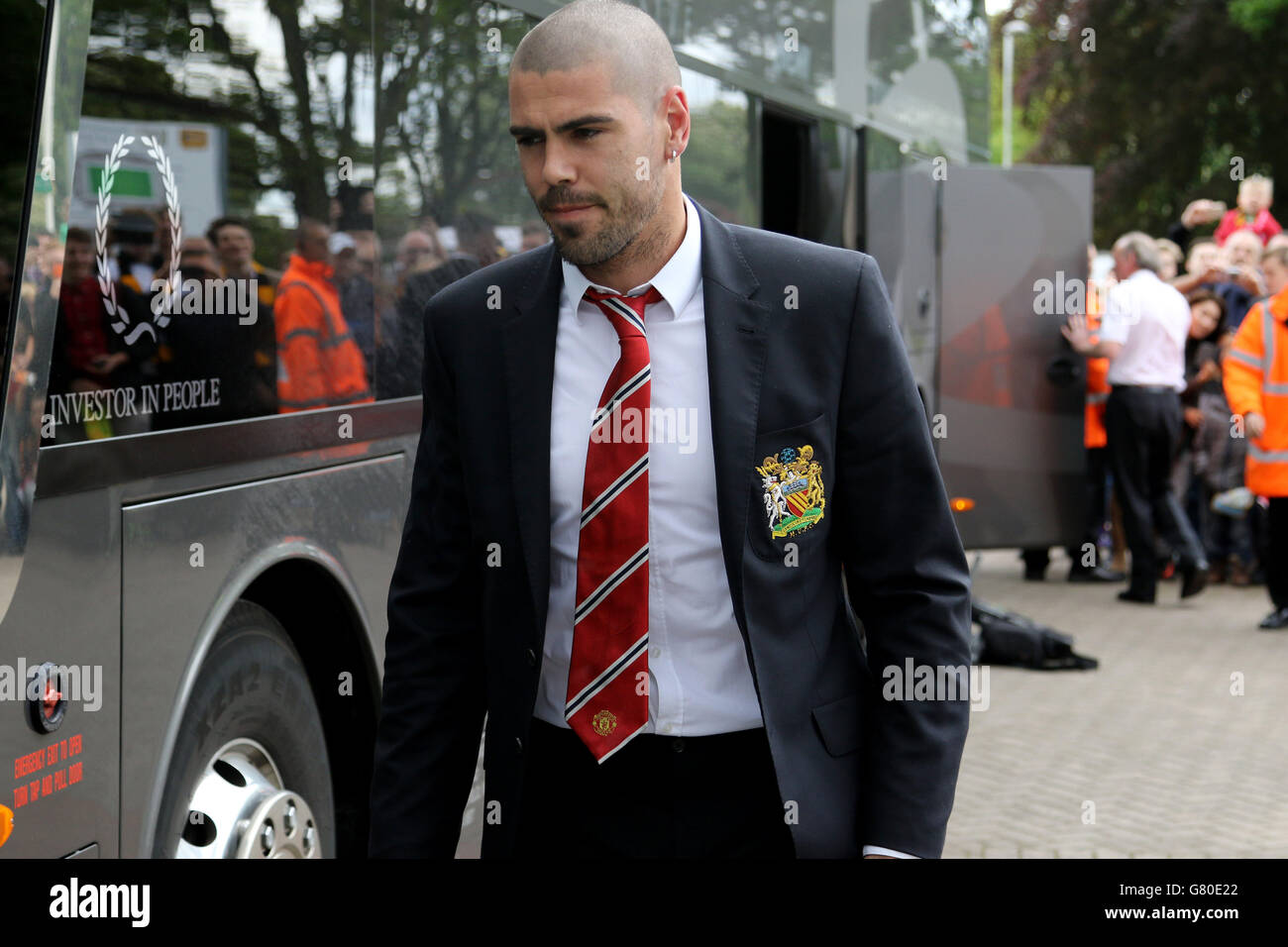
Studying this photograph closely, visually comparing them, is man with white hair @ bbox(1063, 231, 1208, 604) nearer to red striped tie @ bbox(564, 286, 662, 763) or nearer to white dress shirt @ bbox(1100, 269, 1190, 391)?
white dress shirt @ bbox(1100, 269, 1190, 391)

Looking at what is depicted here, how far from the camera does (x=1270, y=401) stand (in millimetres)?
10211

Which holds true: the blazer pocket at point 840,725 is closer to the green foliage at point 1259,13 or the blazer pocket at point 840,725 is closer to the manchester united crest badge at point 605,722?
the manchester united crest badge at point 605,722

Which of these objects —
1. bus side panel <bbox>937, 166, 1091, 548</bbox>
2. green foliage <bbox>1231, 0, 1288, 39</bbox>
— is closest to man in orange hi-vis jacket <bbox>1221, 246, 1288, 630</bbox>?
bus side panel <bbox>937, 166, 1091, 548</bbox>

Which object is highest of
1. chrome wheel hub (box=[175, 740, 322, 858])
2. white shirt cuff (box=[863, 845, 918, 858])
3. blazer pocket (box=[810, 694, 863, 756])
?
blazer pocket (box=[810, 694, 863, 756])

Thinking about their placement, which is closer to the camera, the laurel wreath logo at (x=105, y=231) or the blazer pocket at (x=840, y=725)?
the blazer pocket at (x=840, y=725)

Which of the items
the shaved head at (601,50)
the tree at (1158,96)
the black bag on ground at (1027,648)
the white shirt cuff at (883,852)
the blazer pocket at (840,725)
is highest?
the tree at (1158,96)

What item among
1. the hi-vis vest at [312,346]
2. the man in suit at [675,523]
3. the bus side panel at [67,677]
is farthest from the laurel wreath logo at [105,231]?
the man in suit at [675,523]

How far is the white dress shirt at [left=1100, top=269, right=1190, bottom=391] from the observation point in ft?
37.4

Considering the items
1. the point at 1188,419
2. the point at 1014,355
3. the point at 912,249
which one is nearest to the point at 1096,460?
the point at 1188,419

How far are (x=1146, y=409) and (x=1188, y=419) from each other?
122cm

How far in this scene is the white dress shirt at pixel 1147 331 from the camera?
11.4 meters

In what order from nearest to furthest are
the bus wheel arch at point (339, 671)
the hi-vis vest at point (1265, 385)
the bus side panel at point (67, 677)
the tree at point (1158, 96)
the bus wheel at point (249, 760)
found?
1. the bus side panel at point (67, 677)
2. the bus wheel at point (249, 760)
3. the bus wheel arch at point (339, 671)
4. the hi-vis vest at point (1265, 385)
5. the tree at point (1158, 96)

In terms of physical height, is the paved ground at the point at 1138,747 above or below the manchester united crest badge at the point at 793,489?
below

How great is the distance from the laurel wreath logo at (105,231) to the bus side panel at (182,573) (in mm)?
321
